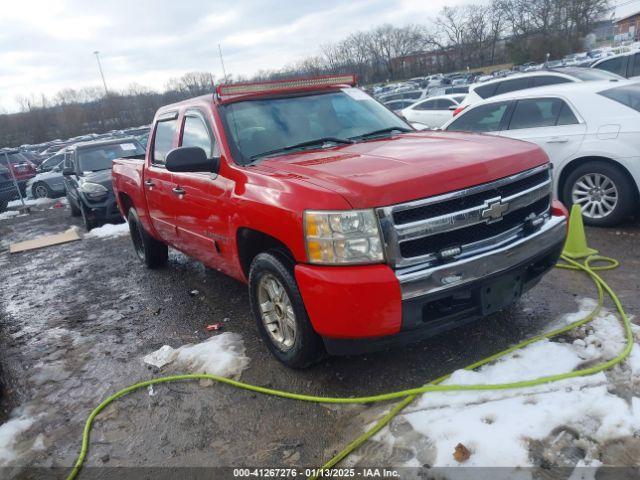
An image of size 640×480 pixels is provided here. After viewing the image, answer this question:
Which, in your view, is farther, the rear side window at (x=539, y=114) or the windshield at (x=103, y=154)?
the windshield at (x=103, y=154)

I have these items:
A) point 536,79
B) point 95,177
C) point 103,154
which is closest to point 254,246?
point 95,177

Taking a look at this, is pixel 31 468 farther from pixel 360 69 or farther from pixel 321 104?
pixel 360 69

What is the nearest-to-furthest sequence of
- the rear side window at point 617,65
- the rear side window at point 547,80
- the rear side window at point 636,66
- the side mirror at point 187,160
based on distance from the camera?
the side mirror at point 187,160, the rear side window at point 547,80, the rear side window at point 636,66, the rear side window at point 617,65

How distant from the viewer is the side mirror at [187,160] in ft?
11.1

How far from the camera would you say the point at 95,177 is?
948cm

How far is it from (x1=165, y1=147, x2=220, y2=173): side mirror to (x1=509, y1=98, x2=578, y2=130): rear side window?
14.6 feet

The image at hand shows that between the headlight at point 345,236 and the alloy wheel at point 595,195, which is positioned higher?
the headlight at point 345,236

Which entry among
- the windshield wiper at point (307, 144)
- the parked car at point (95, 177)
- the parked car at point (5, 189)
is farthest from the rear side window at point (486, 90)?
the parked car at point (5, 189)

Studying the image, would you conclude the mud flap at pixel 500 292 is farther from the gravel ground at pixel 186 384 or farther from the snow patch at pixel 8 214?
the snow patch at pixel 8 214

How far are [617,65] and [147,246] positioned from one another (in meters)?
13.8

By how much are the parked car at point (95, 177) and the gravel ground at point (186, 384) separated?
3.69 m

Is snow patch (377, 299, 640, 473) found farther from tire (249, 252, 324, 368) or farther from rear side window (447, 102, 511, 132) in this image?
rear side window (447, 102, 511, 132)

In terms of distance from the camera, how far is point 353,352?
274 cm

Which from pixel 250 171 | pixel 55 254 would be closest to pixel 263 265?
pixel 250 171
